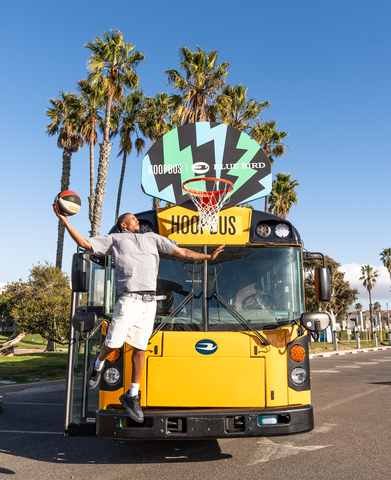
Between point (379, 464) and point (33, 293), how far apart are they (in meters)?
19.1

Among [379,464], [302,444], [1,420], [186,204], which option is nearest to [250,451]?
[302,444]

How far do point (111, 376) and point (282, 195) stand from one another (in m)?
26.6

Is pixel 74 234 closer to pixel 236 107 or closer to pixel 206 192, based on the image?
pixel 206 192

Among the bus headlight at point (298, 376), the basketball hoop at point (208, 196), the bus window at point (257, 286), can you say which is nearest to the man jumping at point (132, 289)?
the bus window at point (257, 286)

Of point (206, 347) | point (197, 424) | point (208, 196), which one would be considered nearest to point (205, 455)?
point (197, 424)

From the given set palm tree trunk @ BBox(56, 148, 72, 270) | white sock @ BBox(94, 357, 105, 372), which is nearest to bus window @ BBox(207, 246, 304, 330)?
white sock @ BBox(94, 357, 105, 372)

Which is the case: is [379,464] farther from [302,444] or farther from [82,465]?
[82,465]

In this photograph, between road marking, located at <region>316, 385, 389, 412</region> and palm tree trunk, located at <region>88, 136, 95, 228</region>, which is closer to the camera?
road marking, located at <region>316, 385, 389, 412</region>

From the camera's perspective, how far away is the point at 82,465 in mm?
4715

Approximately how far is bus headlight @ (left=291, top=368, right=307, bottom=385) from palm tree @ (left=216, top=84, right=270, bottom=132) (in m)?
17.6

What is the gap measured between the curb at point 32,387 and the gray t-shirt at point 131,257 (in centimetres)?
794

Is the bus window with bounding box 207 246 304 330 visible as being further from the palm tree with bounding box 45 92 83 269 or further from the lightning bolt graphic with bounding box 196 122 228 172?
the palm tree with bounding box 45 92 83 269

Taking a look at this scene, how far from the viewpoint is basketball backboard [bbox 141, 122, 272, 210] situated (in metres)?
A: 6.32

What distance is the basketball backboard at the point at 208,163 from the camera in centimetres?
632
